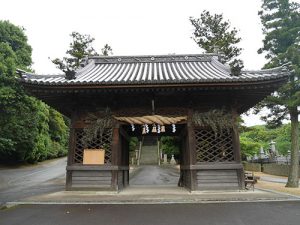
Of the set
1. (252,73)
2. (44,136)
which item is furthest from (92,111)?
(44,136)

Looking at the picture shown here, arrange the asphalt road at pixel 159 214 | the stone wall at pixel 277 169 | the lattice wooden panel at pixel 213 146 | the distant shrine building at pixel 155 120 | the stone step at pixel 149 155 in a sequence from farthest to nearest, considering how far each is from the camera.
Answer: the stone step at pixel 149 155
the stone wall at pixel 277 169
the lattice wooden panel at pixel 213 146
the distant shrine building at pixel 155 120
the asphalt road at pixel 159 214

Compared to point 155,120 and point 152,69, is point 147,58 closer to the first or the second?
point 152,69

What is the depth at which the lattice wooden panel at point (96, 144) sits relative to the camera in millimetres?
11453

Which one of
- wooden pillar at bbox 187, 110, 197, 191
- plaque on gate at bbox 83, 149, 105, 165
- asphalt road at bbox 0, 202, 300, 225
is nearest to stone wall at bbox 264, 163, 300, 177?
wooden pillar at bbox 187, 110, 197, 191

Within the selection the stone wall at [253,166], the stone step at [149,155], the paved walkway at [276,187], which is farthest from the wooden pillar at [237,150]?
the stone step at [149,155]

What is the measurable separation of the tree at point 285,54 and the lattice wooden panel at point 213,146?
543 cm

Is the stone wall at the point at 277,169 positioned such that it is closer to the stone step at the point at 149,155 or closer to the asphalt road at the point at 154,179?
the asphalt road at the point at 154,179

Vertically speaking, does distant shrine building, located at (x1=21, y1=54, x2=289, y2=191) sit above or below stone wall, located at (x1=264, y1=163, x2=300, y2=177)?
above

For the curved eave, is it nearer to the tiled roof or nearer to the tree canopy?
the tiled roof

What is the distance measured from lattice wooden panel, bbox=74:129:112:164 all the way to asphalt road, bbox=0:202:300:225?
329cm

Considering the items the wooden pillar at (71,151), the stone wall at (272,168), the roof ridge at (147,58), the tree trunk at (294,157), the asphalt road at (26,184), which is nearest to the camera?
the wooden pillar at (71,151)

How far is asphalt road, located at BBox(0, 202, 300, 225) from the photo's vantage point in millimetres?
6539

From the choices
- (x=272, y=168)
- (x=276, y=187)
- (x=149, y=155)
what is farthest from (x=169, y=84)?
(x=149, y=155)

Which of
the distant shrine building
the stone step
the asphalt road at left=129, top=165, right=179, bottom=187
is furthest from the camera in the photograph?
the stone step
